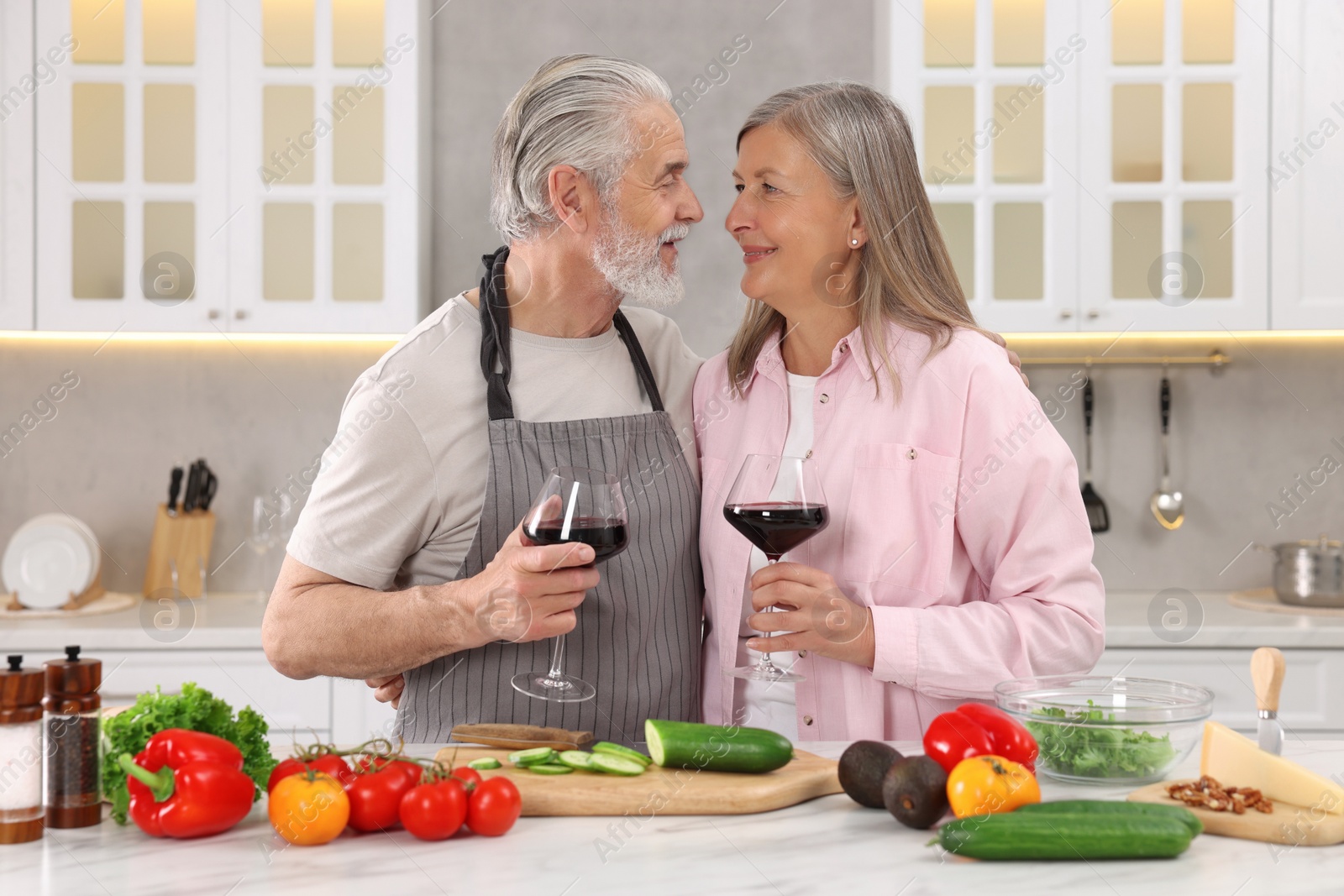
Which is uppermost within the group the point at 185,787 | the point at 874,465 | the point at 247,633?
the point at 874,465

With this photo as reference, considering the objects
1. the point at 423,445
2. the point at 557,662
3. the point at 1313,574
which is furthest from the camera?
the point at 1313,574

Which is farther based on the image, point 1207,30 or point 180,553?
point 180,553

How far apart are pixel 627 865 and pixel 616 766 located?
8.3 inches

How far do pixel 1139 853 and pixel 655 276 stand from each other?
45.0 inches

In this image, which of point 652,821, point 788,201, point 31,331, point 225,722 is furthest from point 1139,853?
point 31,331

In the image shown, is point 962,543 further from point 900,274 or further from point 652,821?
point 652,821

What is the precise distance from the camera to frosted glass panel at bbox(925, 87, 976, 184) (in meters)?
3.19

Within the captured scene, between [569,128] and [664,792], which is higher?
[569,128]

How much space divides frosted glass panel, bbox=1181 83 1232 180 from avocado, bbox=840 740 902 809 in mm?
2504

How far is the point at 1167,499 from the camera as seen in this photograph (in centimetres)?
354

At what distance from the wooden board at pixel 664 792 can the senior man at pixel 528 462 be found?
255mm

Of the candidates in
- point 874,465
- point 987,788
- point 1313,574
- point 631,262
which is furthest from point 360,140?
point 1313,574

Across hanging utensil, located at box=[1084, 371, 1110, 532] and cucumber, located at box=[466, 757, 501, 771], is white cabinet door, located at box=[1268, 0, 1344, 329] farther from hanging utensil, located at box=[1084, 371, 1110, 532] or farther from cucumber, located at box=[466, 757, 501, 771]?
cucumber, located at box=[466, 757, 501, 771]

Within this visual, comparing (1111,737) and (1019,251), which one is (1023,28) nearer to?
(1019,251)
